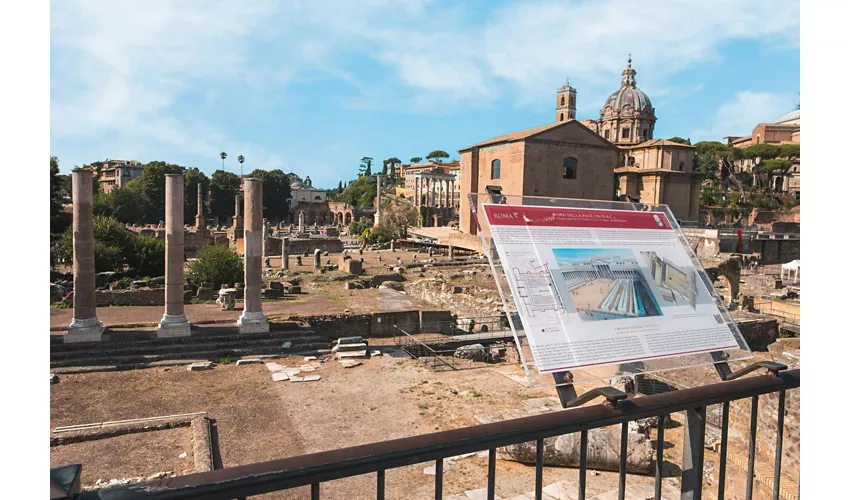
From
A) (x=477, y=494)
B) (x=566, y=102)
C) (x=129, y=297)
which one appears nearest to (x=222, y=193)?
(x=566, y=102)

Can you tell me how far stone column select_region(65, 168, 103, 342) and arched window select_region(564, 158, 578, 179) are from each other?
31277 mm

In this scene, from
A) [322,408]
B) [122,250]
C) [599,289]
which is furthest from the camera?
[122,250]

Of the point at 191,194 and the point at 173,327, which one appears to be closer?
the point at 173,327

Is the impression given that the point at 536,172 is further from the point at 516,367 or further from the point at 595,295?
the point at 595,295

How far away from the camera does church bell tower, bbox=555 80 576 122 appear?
244ft

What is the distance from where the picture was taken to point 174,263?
13844mm

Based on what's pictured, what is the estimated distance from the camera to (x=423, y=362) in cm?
1306

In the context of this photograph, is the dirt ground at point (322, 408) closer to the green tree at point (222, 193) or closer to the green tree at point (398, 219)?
the green tree at point (398, 219)

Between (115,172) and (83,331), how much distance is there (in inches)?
3168

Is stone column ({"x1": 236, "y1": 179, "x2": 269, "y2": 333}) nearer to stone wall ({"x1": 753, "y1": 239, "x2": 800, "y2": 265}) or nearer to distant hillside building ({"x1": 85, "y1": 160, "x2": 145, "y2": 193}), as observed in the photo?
stone wall ({"x1": 753, "y1": 239, "x2": 800, "y2": 265})

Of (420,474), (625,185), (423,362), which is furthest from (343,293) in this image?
(625,185)

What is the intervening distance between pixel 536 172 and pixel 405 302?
823 inches

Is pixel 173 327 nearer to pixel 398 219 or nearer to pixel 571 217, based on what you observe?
pixel 571 217

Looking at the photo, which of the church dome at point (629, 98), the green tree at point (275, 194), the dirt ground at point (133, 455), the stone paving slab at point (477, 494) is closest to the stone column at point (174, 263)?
the dirt ground at point (133, 455)
